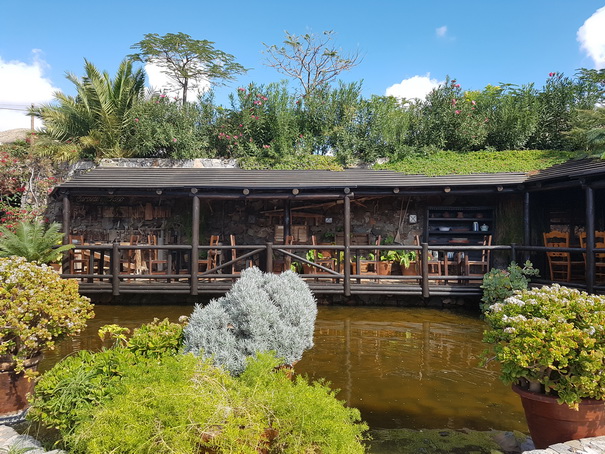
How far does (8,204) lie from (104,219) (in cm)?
342

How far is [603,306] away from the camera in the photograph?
3.20m

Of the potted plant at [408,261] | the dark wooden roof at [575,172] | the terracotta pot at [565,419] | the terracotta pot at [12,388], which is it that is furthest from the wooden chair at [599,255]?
the terracotta pot at [12,388]

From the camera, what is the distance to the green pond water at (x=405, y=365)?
13.4 feet

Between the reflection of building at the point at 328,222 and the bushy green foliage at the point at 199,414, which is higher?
the reflection of building at the point at 328,222

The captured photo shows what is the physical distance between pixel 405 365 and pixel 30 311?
14.6ft

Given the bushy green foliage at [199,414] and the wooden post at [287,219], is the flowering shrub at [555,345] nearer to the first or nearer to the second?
the bushy green foliage at [199,414]

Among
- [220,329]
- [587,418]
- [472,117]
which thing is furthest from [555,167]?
[220,329]

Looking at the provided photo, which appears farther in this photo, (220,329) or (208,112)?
(208,112)

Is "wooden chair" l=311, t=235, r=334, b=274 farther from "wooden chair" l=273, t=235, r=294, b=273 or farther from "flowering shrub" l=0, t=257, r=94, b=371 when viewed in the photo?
"flowering shrub" l=0, t=257, r=94, b=371

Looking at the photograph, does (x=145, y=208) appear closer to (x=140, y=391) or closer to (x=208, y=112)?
(x=208, y=112)

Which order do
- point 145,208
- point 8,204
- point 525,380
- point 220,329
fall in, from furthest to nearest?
point 8,204, point 145,208, point 220,329, point 525,380

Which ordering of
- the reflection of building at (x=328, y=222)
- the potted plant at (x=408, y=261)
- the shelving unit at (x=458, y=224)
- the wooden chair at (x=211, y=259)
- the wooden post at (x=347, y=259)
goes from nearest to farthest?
the wooden post at (x=347, y=259)
the reflection of building at (x=328, y=222)
the potted plant at (x=408, y=261)
the wooden chair at (x=211, y=259)
the shelving unit at (x=458, y=224)

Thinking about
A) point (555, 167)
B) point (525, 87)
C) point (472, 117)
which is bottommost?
point (555, 167)

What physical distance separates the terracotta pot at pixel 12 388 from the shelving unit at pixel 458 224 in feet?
31.7
